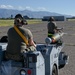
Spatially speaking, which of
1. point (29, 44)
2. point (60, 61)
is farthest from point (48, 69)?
point (60, 61)

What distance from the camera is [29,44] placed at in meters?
6.66

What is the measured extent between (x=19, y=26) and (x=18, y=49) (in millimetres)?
531

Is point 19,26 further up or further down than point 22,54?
further up

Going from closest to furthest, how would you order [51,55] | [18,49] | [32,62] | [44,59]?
[32,62] → [18,49] → [44,59] → [51,55]

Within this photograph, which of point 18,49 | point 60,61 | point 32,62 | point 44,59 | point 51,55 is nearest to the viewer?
point 32,62

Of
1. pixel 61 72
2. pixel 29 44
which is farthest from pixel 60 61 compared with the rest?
pixel 29 44

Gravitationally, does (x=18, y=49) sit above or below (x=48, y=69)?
above

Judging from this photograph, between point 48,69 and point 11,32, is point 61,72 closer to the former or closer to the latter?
point 48,69

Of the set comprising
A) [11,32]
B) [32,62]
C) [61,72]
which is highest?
[11,32]

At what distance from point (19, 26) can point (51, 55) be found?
1409mm

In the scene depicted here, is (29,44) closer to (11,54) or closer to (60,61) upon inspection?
(11,54)

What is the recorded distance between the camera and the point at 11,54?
6488mm

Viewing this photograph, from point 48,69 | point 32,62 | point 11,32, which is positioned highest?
point 11,32

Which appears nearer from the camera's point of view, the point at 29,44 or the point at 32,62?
the point at 32,62
